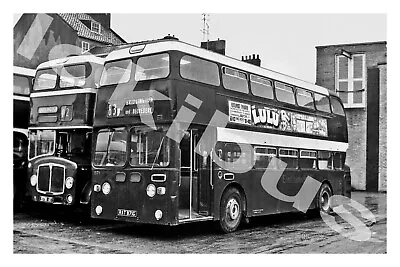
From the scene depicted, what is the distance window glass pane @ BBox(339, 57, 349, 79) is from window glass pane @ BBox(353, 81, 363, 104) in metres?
0.28

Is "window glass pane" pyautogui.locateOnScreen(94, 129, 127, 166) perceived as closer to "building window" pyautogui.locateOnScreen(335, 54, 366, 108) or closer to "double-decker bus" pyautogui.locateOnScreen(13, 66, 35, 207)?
"double-decker bus" pyautogui.locateOnScreen(13, 66, 35, 207)

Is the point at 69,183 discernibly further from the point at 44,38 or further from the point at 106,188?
the point at 44,38

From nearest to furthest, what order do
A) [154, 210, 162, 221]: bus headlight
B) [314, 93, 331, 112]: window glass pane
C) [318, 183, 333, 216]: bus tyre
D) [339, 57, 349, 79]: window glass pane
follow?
[154, 210, 162, 221]: bus headlight < [339, 57, 349, 79]: window glass pane < [314, 93, 331, 112]: window glass pane < [318, 183, 333, 216]: bus tyre

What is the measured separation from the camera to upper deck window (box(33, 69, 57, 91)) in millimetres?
11344

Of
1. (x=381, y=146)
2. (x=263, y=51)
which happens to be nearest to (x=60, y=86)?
(x=263, y=51)

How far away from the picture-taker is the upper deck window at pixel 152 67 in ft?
30.7

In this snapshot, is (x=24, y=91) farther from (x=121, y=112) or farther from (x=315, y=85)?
(x=315, y=85)

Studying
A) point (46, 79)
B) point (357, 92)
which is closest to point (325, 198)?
point (357, 92)

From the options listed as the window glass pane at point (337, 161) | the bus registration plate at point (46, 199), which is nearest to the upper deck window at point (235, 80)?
the bus registration plate at point (46, 199)

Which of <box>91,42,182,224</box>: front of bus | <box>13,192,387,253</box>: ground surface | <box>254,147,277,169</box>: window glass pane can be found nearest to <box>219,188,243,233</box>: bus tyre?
<box>13,192,387,253</box>: ground surface

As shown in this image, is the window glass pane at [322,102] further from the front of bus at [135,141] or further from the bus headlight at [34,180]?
the bus headlight at [34,180]

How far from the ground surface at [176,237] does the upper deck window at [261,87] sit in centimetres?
231

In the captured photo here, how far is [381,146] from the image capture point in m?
10.7

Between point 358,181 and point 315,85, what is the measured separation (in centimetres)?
221
